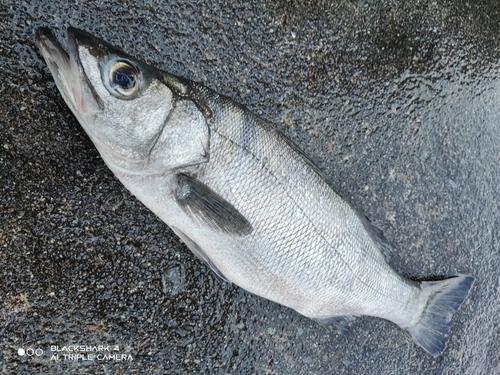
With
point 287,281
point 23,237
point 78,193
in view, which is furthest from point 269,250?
point 23,237

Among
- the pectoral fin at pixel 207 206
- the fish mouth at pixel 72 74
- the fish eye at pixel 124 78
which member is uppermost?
the fish eye at pixel 124 78

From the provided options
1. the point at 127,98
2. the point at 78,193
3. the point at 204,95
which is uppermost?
the point at 204,95

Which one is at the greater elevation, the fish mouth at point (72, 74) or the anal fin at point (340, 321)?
the fish mouth at point (72, 74)

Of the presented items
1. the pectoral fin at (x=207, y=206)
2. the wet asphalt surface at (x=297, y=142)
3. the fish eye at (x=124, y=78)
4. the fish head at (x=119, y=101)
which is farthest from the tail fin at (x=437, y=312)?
the fish eye at (x=124, y=78)

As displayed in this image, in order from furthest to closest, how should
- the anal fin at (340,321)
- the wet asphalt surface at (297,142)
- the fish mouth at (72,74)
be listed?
the anal fin at (340,321), the wet asphalt surface at (297,142), the fish mouth at (72,74)

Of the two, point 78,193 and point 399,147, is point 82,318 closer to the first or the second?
point 78,193

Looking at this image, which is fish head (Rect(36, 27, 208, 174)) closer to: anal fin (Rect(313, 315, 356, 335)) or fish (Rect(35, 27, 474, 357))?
fish (Rect(35, 27, 474, 357))

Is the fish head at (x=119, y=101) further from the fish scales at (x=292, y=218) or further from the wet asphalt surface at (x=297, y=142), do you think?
the wet asphalt surface at (x=297, y=142)
